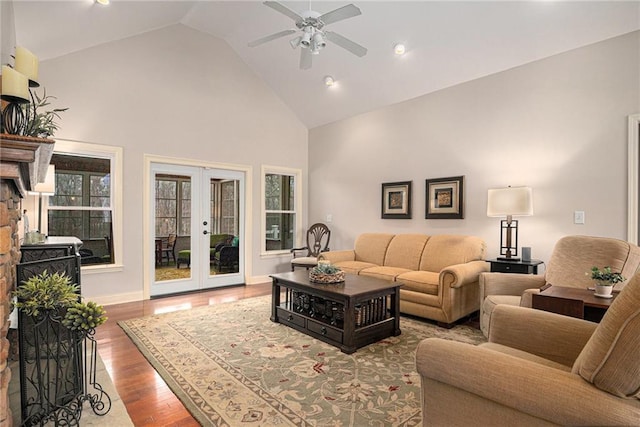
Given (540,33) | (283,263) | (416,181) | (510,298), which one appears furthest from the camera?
(283,263)

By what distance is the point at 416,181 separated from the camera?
16.7ft

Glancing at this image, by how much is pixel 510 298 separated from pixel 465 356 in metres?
1.91

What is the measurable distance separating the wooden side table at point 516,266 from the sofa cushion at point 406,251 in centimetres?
99

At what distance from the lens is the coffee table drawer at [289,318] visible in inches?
138

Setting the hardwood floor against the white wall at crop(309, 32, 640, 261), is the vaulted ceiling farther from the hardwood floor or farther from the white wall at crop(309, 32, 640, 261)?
the hardwood floor

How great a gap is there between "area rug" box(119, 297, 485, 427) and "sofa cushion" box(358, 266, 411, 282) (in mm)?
509

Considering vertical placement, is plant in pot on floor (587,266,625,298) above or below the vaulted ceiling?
below

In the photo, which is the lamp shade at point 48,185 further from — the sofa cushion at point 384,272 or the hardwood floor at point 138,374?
the sofa cushion at point 384,272

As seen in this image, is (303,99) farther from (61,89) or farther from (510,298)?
(510,298)

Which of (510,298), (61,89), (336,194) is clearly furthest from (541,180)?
(61,89)

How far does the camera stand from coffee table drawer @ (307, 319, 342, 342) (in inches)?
122

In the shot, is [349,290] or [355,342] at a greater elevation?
[349,290]

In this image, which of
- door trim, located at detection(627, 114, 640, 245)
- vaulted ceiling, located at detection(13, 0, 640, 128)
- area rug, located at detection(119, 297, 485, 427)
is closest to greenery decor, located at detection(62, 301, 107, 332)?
area rug, located at detection(119, 297, 485, 427)

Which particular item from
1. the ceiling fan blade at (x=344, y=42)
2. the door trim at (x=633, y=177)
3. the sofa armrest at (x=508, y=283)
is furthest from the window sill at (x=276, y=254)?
the door trim at (x=633, y=177)
